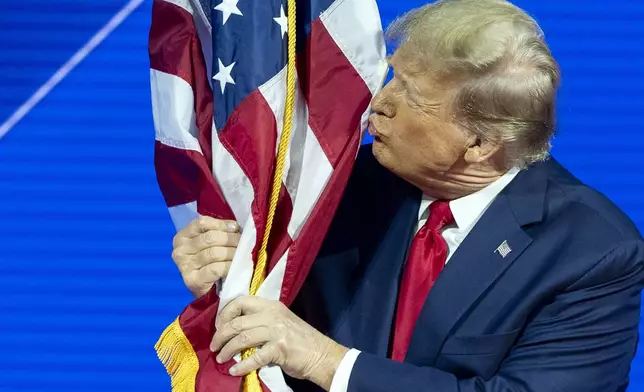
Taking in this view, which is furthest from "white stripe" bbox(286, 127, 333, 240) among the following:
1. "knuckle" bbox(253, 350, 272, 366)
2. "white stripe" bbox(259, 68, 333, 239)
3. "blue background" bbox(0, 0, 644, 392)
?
"blue background" bbox(0, 0, 644, 392)

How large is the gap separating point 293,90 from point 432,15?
1.02 feet

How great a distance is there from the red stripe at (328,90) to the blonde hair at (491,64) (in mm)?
131

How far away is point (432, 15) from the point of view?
6.30ft

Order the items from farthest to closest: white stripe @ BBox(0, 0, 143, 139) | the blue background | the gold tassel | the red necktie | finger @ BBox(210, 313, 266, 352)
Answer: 1. white stripe @ BBox(0, 0, 143, 139)
2. the blue background
3. the red necktie
4. the gold tassel
5. finger @ BBox(210, 313, 266, 352)

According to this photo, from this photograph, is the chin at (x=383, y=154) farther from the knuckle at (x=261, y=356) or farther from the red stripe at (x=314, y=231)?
the knuckle at (x=261, y=356)

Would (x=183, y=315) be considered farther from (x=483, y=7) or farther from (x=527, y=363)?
(x=483, y=7)

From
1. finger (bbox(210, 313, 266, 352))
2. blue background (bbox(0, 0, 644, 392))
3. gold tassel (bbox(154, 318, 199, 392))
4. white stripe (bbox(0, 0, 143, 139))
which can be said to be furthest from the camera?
white stripe (bbox(0, 0, 143, 139))

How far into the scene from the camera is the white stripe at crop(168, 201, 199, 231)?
6.32 feet

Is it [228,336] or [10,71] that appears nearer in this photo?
[228,336]

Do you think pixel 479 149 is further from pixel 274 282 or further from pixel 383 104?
pixel 274 282

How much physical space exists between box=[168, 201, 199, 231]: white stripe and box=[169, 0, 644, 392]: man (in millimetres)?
34

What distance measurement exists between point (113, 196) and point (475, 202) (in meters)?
1.72

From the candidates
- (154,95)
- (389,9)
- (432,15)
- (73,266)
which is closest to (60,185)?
(73,266)

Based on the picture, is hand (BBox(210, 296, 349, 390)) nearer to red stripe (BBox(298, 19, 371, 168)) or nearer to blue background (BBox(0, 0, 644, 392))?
red stripe (BBox(298, 19, 371, 168))
